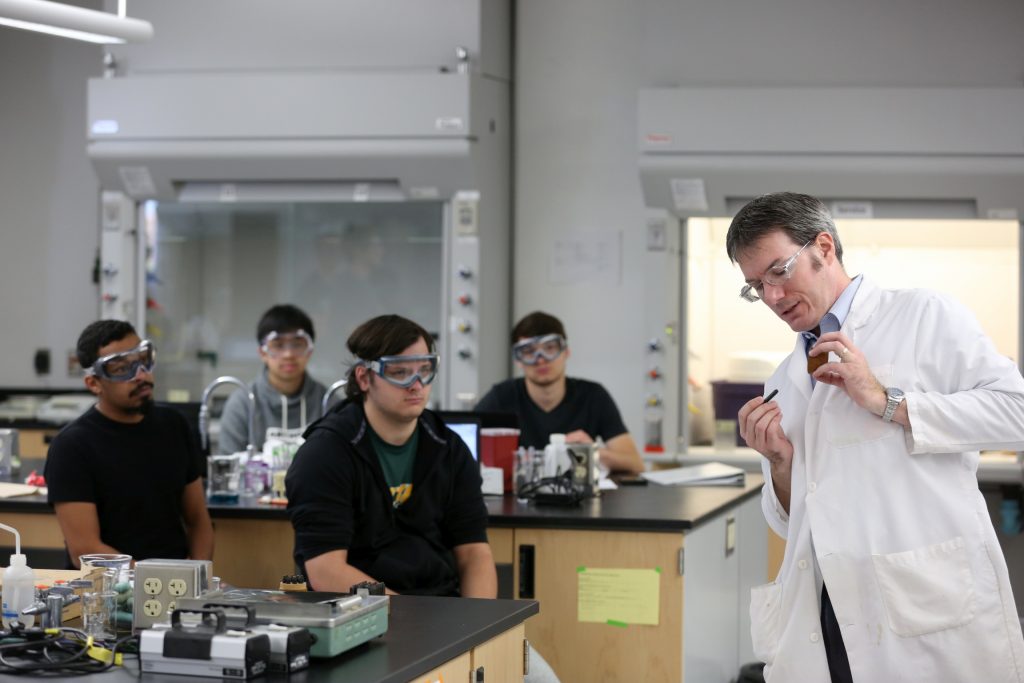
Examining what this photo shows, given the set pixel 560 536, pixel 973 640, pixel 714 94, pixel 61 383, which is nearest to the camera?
pixel 973 640

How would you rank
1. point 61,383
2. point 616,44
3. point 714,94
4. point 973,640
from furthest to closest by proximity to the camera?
point 61,383 < point 616,44 < point 714,94 < point 973,640

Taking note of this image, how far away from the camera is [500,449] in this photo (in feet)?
13.8

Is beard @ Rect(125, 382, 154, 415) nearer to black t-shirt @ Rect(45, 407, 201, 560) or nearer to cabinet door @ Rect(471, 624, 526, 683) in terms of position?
black t-shirt @ Rect(45, 407, 201, 560)

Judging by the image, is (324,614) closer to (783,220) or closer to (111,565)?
(111,565)

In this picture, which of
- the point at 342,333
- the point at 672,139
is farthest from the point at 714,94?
the point at 342,333

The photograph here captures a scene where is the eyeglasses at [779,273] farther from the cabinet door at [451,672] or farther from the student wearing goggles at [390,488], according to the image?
the student wearing goggles at [390,488]

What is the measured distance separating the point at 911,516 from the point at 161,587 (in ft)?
4.26

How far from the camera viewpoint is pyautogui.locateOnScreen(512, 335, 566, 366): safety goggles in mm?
4594

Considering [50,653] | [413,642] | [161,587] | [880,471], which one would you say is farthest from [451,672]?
[880,471]

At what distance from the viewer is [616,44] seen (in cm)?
621

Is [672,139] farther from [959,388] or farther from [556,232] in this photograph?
[959,388]

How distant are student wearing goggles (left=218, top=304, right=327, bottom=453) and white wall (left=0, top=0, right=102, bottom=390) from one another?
2.39 m

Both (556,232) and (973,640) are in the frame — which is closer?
(973,640)

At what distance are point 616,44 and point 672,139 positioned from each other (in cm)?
86
